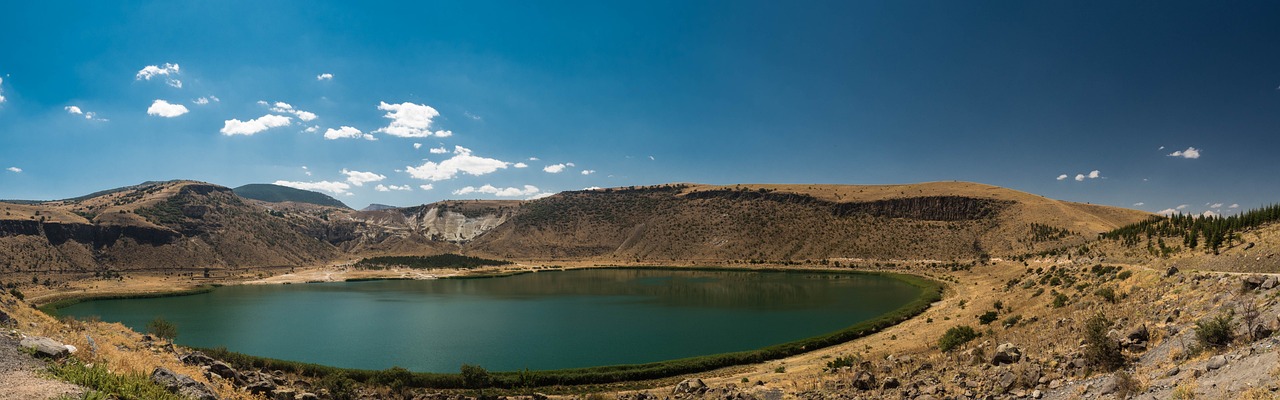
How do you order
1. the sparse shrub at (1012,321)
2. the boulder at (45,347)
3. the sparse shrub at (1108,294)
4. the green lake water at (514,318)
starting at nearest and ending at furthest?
the boulder at (45,347) → the sparse shrub at (1108,294) → the sparse shrub at (1012,321) → the green lake water at (514,318)

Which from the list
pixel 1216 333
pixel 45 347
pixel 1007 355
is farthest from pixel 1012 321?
pixel 45 347

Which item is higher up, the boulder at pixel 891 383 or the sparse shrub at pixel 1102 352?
the sparse shrub at pixel 1102 352

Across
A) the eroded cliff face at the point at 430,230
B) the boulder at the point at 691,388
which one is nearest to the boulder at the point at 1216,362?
the boulder at the point at 691,388

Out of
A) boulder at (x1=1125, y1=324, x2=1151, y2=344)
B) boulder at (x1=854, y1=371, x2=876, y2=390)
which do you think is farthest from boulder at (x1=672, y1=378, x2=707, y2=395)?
boulder at (x1=1125, y1=324, x2=1151, y2=344)

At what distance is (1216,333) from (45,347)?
2689 cm

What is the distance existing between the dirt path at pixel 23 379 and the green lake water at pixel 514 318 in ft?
82.2

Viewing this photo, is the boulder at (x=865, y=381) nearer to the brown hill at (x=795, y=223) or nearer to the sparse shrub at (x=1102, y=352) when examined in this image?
the sparse shrub at (x=1102, y=352)

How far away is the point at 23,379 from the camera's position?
914 centimetres

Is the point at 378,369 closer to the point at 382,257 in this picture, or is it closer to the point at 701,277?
the point at 701,277

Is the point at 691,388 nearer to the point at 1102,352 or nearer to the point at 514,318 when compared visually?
the point at 1102,352

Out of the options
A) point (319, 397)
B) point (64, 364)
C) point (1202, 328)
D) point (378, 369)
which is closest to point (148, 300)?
point (378, 369)

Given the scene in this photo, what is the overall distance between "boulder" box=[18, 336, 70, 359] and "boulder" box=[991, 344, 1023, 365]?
85.5 ft

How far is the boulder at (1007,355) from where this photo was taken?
1859cm

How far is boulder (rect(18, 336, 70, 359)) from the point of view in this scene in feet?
35.1
